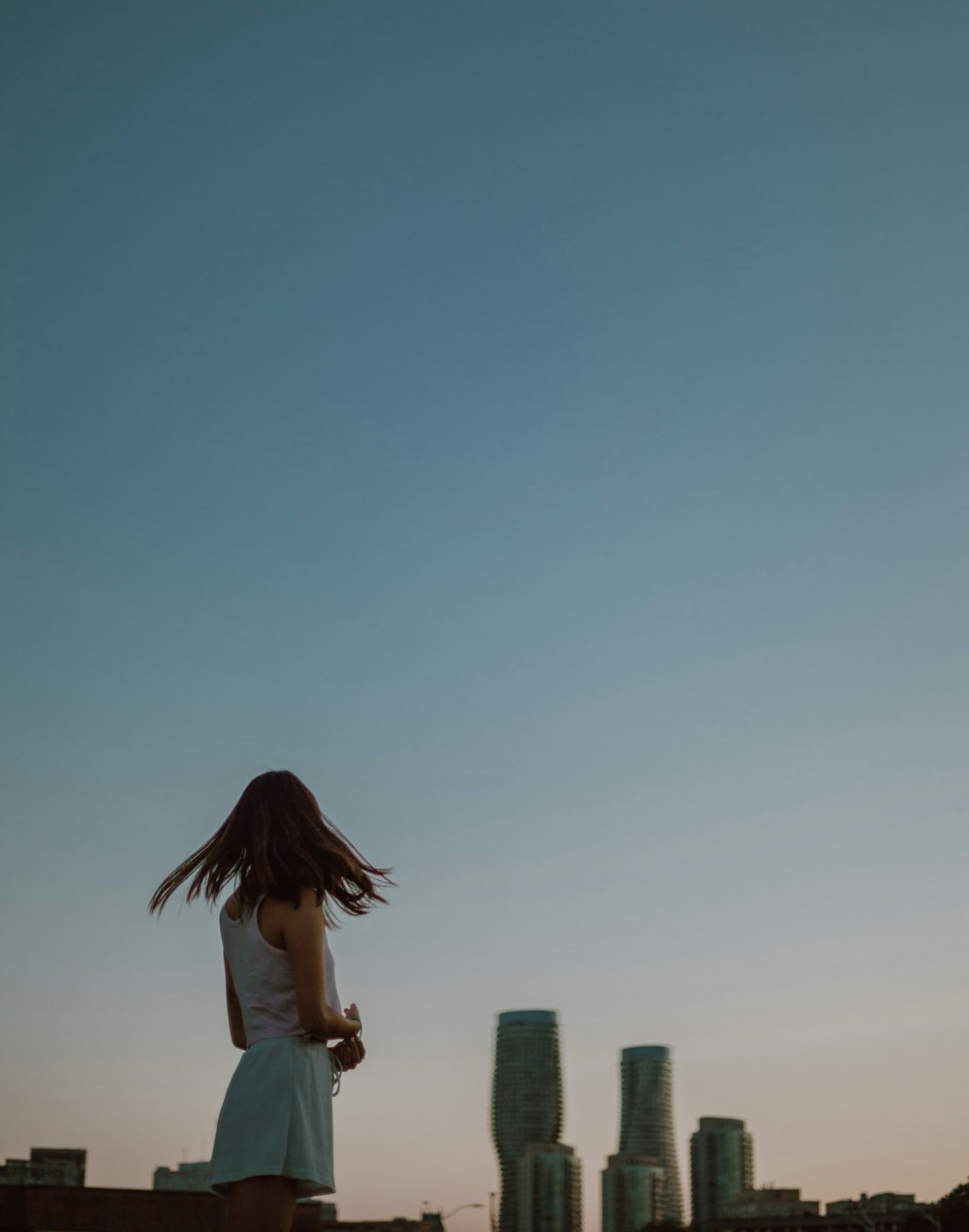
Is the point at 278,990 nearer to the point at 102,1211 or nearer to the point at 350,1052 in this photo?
the point at 350,1052

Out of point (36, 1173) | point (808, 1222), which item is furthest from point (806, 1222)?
point (36, 1173)

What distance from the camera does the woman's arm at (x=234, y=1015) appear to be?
425 centimetres

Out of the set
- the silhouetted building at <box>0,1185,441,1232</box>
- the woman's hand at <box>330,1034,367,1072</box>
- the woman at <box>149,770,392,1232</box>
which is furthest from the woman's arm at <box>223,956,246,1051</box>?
the silhouetted building at <box>0,1185,441,1232</box>

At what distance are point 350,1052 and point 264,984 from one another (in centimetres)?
32

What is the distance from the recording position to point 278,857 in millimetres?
4070

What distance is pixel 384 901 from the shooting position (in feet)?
13.5

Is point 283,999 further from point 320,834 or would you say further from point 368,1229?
point 368,1229

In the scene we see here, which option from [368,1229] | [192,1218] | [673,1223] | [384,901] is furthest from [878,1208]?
[384,901]

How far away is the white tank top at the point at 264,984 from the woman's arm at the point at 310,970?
0.05 metres

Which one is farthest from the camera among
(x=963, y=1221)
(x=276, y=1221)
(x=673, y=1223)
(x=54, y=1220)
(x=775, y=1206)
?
(x=775, y=1206)

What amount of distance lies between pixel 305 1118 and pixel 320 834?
2.47 ft

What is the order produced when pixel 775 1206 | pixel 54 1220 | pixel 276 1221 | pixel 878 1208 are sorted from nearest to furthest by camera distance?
pixel 276 1221
pixel 54 1220
pixel 878 1208
pixel 775 1206

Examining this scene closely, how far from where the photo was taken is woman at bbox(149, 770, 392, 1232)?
3.81m

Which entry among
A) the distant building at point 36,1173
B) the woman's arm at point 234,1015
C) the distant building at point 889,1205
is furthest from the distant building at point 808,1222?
the woman's arm at point 234,1015
